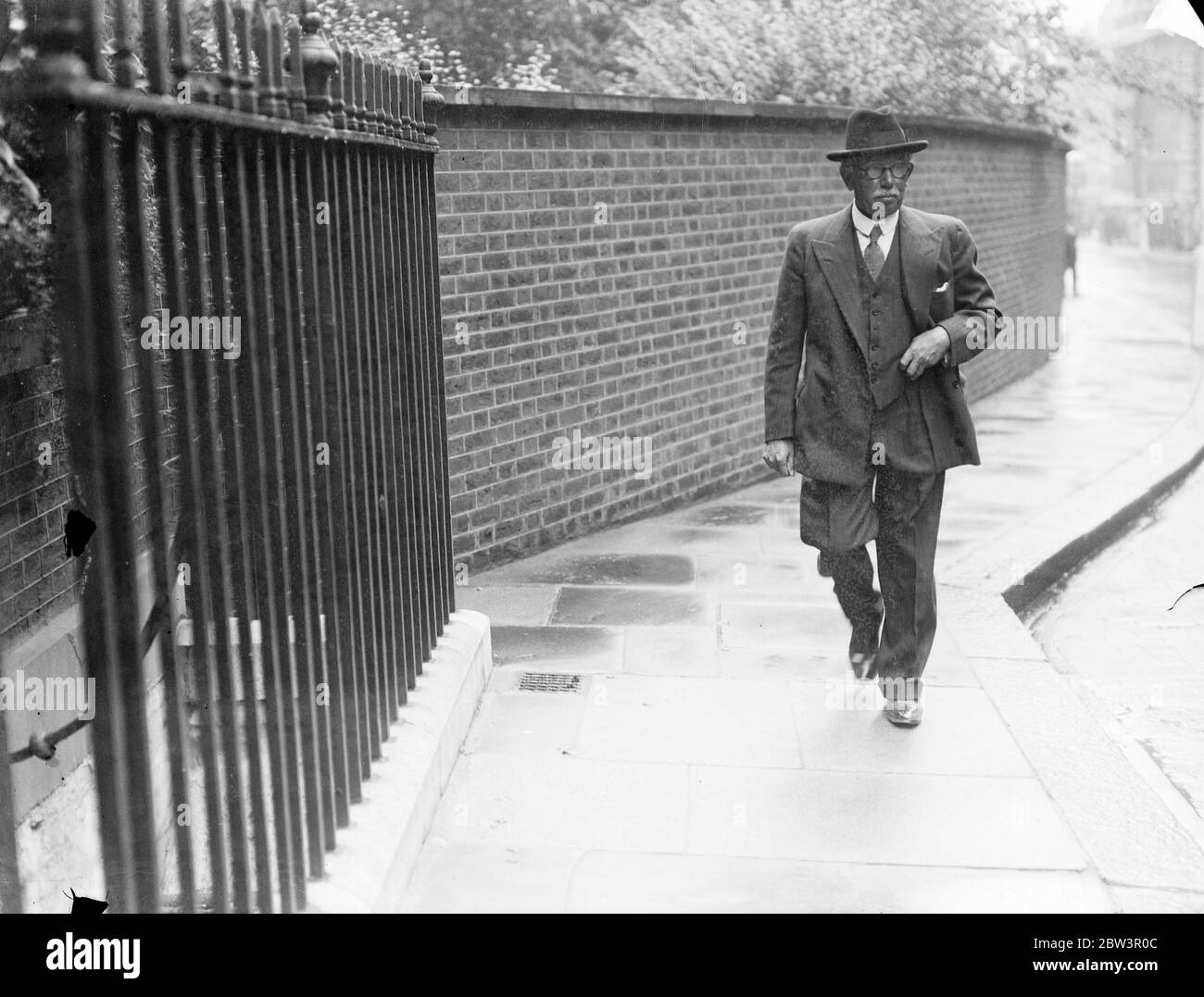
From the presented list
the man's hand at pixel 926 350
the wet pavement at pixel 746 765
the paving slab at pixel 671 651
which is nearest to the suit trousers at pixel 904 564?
the wet pavement at pixel 746 765

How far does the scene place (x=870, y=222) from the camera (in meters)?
5.10

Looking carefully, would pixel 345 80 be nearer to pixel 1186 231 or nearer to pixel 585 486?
pixel 585 486

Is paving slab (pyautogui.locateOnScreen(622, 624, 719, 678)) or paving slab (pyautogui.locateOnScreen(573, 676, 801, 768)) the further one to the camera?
paving slab (pyautogui.locateOnScreen(622, 624, 719, 678))

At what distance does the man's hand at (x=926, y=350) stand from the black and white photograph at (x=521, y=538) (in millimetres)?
14

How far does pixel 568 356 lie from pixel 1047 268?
1274 centimetres

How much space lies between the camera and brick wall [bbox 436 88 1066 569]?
7.24m

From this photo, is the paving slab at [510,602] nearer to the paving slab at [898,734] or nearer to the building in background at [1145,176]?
the paving slab at [898,734]

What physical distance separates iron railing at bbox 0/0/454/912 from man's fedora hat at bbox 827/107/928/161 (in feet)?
4.66

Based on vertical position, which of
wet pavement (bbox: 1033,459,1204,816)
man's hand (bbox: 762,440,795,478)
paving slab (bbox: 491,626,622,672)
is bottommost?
wet pavement (bbox: 1033,459,1204,816)

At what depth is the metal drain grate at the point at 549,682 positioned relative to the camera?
556cm

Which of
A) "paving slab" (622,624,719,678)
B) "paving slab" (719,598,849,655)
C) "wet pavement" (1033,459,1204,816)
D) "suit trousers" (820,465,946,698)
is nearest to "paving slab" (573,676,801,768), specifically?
"paving slab" (622,624,719,678)

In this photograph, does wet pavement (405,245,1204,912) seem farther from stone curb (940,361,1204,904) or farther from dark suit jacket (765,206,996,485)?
dark suit jacket (765,206,996,485)

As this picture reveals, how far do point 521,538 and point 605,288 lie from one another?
1.48 metres
